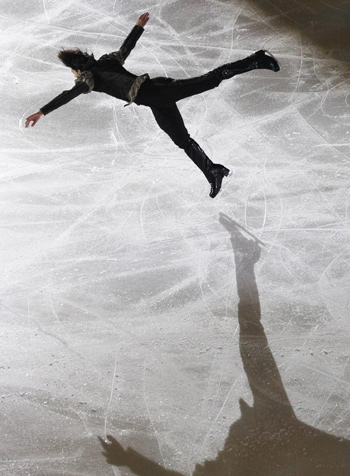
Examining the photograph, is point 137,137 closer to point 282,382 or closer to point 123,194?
point 123,194

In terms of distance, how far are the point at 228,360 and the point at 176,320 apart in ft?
1.72

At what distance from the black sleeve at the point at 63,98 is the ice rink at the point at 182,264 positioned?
4.17 ft

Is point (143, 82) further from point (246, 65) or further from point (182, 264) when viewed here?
point (182, 264)

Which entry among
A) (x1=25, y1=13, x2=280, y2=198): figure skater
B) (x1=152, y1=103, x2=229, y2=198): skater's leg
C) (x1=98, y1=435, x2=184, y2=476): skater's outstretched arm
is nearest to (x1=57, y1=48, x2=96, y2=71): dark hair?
(x1=25, y1=13, x2=280, y2=198): figure skater

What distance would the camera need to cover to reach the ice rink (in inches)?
171

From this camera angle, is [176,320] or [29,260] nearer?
[176,320]

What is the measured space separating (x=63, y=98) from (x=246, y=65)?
54.4 inches

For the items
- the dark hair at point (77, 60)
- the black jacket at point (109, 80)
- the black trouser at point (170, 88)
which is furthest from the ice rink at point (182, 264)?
the dark hair at point (77, 60)

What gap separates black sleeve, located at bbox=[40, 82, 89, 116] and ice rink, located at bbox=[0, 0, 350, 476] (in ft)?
4.17

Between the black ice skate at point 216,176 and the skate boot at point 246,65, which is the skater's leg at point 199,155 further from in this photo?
the skate boot at point 246,65

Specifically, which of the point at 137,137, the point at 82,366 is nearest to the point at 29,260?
the point at 82,366

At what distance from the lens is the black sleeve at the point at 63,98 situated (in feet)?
16.2

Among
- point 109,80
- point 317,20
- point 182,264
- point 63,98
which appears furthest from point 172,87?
point 317,20

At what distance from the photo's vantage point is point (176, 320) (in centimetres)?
508
